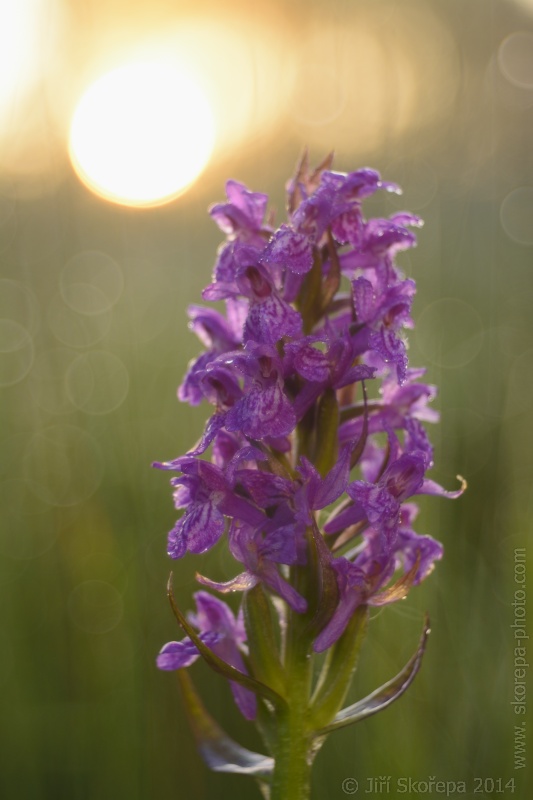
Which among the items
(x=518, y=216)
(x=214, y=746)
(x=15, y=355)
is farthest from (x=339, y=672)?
(x=518, y=216)

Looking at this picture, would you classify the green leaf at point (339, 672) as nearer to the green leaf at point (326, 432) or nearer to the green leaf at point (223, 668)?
the green leaf at point (223, 668)

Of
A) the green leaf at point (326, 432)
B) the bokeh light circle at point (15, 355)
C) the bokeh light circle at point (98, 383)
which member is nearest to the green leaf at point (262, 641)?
the green leaf at point (326, 432)

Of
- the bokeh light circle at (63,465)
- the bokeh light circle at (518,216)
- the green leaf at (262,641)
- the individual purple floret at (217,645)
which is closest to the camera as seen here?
the green leaf at (262,641)

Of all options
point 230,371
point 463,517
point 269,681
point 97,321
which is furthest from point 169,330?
point 269,681

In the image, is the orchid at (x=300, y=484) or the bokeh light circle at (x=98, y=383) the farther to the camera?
the bokeh light circle at (x=98, y=383)

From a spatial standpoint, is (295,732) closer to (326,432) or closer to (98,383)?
(326,432)

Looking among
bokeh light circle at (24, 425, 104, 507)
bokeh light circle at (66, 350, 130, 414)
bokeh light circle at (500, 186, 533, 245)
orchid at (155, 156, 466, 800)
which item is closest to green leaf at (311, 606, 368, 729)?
orchid at (155, 156, 466, 800)
